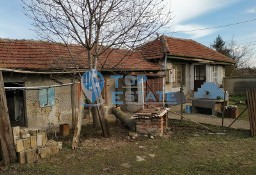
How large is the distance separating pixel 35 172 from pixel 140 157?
251 centimetres

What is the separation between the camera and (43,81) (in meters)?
9.98

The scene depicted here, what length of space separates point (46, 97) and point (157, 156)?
536 cm

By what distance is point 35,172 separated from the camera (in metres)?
5.56

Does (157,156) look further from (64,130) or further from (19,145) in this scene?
(64,130)

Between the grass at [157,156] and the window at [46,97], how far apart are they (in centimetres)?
213

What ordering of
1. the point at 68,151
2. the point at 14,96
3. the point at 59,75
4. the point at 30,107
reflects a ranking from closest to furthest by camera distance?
1. the point at 68,151
2. the point at 30,107
3. the point at 59,75
4. the point at 14,96

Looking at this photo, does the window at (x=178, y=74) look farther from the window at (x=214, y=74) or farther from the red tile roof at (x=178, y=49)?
the window at (x=214, y=74)

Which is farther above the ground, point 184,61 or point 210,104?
point 184,61

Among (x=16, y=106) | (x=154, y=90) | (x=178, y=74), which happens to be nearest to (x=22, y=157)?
(x=16, y=106)

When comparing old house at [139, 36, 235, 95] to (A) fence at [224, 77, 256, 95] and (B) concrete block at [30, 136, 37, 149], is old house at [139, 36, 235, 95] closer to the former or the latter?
(A) fence at [224, 77, 256, 95]

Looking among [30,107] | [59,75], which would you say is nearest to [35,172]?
[30,107]

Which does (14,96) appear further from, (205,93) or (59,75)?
(205,93)

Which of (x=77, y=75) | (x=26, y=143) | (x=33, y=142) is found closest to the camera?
(x=26, y=143)

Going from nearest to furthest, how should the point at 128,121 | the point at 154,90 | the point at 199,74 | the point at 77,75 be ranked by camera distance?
the point at 128,121
the point at 77,75
the point at 154,90
the point at 199,74
